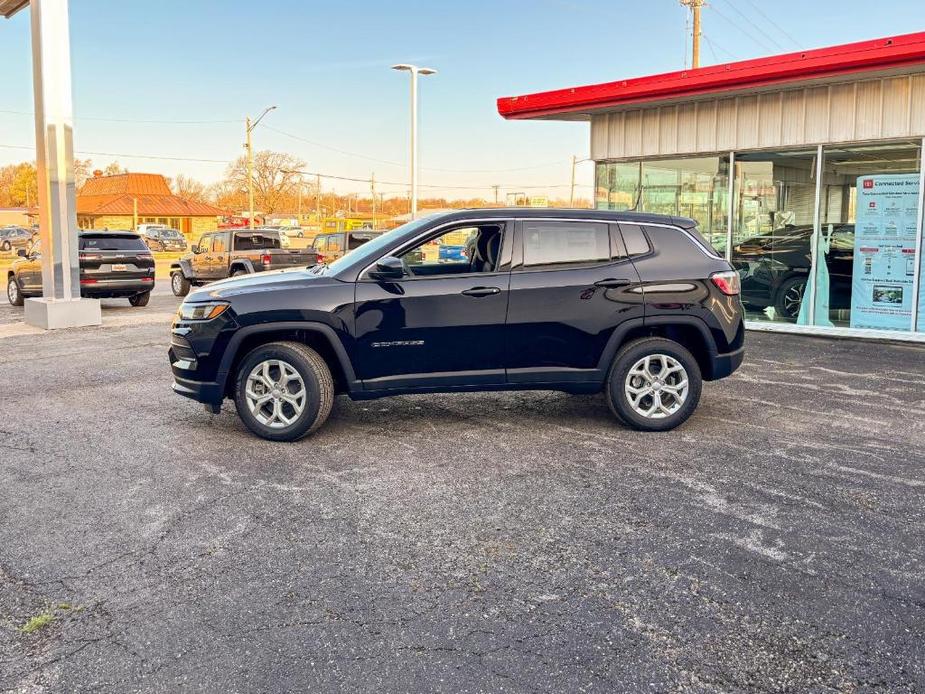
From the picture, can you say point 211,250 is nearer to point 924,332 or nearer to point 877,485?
point 924,332

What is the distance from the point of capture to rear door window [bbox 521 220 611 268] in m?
6.71

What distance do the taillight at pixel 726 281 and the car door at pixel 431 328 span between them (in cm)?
168

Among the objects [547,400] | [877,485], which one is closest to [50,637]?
[877,485]

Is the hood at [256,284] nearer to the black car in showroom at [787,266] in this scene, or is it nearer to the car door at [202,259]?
the black car in showroom at [787,266]

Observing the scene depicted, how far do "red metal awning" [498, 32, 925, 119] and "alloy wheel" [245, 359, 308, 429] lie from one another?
8.38 meters

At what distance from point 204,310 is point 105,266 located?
11631 millimetres

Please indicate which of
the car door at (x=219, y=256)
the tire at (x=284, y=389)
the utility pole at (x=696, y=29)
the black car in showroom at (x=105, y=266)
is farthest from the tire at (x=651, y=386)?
the utility pole at (x=696, y=29)

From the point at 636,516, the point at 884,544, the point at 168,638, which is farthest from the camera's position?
the point at 636,516

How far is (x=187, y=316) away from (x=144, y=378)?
3141mm

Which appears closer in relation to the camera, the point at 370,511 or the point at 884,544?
the point at 884,544

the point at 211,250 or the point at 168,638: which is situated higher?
the point at 211,250

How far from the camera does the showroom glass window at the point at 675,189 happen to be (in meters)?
13.4

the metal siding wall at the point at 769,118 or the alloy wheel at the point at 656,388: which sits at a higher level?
the metal siding wall at the point at 769,118

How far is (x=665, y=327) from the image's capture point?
6.88 m
